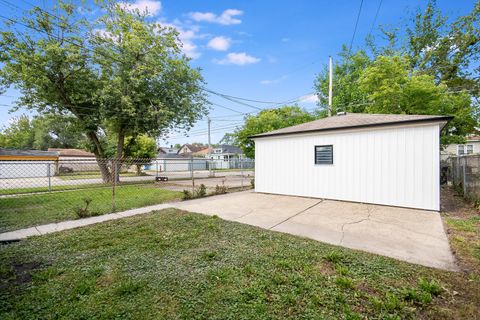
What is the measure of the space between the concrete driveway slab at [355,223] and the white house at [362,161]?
0.48 meters

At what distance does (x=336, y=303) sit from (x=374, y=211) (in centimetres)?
473

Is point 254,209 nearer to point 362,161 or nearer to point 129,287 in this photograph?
point 362,161

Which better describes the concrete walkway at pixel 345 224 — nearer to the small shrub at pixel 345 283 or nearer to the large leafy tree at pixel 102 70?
the small shrub at pixel 345 283

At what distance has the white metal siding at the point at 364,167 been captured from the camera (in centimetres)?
604

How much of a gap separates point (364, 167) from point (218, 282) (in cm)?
632

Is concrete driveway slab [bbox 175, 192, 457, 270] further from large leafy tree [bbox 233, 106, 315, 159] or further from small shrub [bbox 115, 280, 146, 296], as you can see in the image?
large leafy tree [bbox 233, 106, 315, 159]

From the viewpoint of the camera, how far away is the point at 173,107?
45.7 feet

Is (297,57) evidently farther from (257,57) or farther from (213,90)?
(213,90)

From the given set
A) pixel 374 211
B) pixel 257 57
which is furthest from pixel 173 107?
pixel 374 211

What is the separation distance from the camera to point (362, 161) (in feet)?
23.0

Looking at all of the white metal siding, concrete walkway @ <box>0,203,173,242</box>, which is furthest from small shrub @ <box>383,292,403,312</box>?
concrete walkway @ <box>0,203,173,242</box>

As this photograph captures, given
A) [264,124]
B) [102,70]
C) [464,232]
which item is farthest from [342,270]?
[264,124]

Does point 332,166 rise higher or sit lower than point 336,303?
higher

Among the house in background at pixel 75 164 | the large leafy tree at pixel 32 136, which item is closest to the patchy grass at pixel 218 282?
the house in background at pixel 75 164
